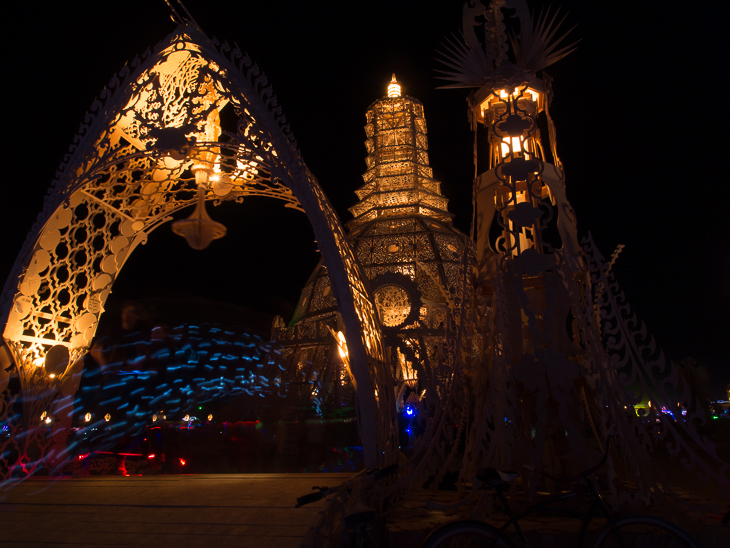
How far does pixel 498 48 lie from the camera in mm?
4363

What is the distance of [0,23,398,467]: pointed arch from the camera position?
3854 mm

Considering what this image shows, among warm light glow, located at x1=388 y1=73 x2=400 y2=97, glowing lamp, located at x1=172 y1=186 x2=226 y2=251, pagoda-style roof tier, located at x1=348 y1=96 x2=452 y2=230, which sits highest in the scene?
warm light glow, located at x1=388 y1=73 x2=400 y2=97

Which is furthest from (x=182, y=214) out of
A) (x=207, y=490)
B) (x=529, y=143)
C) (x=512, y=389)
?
(x=512, y=389)

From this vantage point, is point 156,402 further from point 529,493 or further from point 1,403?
point 529,493

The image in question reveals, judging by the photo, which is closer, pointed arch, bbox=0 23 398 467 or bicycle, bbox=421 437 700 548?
bicycle, bbox=421 437 700 548

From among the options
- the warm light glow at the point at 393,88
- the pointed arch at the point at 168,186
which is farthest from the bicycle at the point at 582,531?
the warm light glow at the point at 393,88

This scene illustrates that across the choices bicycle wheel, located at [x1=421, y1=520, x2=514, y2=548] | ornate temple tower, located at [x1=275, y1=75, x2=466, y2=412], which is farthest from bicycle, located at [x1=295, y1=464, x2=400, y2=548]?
ornate temple tower, located at [x1=275, y1=75, x2=466, y2=412]

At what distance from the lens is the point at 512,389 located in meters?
3.40

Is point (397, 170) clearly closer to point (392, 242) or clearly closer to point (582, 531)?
point (392, 242)

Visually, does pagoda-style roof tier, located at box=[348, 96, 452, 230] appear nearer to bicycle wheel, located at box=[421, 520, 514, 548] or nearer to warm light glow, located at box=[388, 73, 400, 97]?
warm light glow, located at box=[388, 73, 400, 97]

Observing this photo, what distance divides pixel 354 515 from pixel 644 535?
1628 millimetres

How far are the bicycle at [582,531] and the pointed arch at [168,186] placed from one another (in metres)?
1.06

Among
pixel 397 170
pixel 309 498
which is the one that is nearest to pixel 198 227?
pixel 309 498

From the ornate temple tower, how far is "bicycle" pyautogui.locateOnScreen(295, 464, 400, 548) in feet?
29.3
